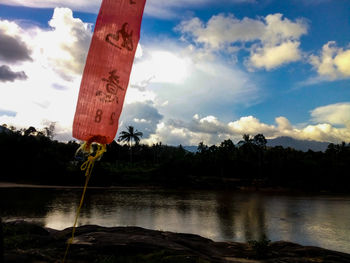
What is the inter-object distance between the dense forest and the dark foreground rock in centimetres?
4221

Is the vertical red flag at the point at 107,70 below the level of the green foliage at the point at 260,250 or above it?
above

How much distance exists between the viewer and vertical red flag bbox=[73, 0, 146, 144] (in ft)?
16.7

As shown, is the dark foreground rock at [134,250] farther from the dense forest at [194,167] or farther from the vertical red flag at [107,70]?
the dense forest at [194,167]

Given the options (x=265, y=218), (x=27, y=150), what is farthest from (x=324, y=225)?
(x=27, y=150)

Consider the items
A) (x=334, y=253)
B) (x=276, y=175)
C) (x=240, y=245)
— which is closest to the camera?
(x=334, y=253)

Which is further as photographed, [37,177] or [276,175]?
[276,175]

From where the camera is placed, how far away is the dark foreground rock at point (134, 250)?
7047mm

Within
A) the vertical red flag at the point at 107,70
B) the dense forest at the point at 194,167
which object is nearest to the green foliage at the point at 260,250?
the vertical red flag at the point at 107,70

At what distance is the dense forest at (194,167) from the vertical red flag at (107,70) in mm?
47726

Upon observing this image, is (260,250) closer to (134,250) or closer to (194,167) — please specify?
(134,250)

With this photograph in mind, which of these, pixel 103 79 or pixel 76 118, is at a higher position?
pixel 103 79

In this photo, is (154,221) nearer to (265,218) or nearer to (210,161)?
(265,218)

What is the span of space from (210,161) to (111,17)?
6021cm

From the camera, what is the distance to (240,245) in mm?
10945
